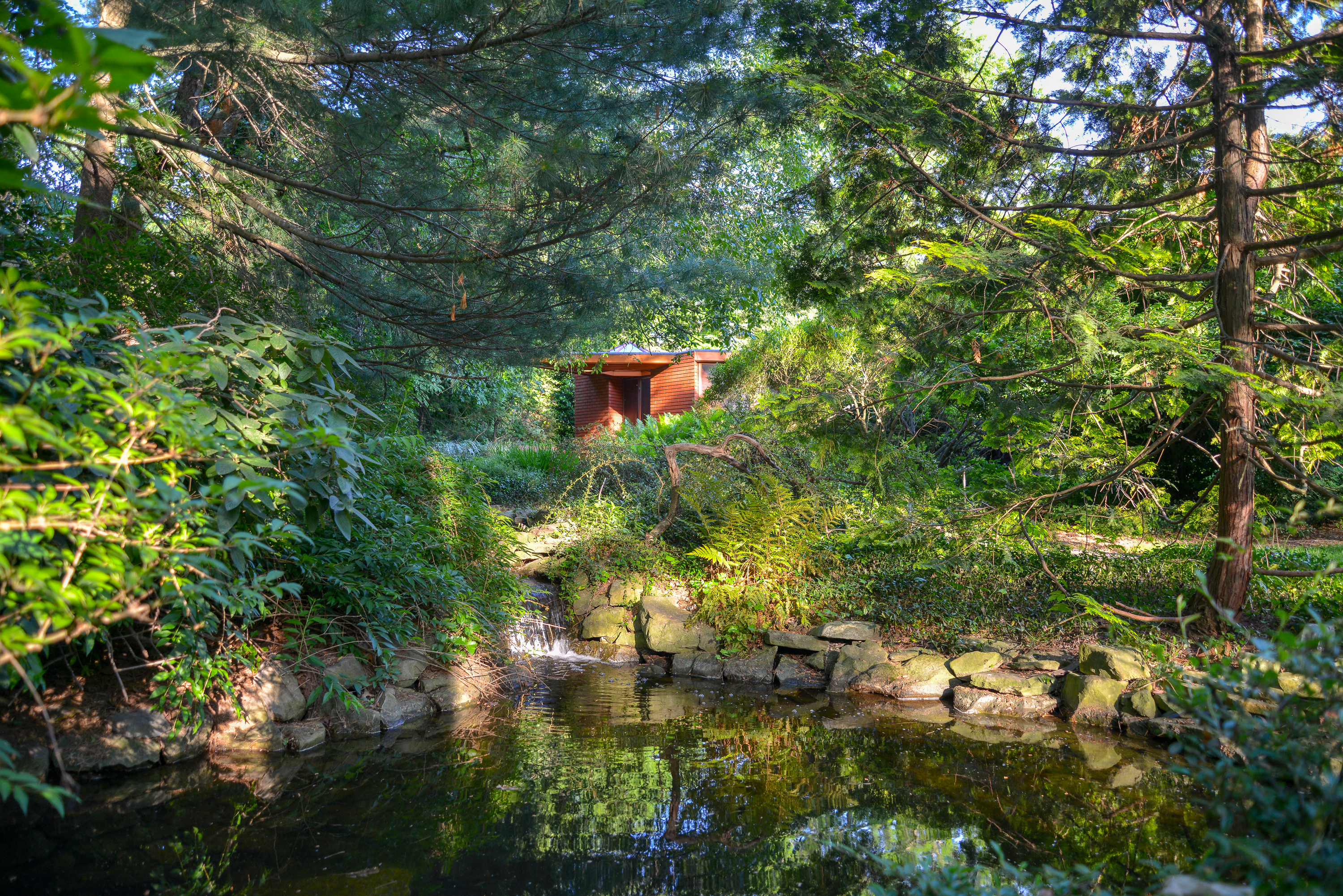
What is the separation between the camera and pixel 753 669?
24.8ft

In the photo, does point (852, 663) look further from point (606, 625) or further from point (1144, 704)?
point (606, 625)

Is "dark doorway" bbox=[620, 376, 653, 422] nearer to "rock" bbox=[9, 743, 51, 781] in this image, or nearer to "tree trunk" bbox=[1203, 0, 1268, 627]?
"tree trunk" bbox=[1203, 0, 1268, 627]

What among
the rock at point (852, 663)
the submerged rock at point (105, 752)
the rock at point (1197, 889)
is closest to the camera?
the rock at point (1197, 889)

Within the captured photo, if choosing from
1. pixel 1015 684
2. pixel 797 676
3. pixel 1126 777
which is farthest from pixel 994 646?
pixel 1126 777

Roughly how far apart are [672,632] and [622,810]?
361cm

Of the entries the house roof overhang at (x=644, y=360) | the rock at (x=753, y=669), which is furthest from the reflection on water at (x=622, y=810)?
the house roof overhang at (x=644, y=360)

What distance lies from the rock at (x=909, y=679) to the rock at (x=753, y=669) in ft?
2.64

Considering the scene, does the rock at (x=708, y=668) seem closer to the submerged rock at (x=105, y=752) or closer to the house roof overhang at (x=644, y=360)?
the submerged rock at (x=105, y=752)

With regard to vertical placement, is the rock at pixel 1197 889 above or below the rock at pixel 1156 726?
above

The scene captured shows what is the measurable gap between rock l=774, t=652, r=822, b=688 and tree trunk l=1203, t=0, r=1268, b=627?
3289 millimetres

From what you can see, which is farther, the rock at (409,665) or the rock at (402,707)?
the rock at (409,665)

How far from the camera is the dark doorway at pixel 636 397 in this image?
23250 mm

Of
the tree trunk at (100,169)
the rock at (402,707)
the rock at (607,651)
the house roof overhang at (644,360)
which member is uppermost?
the tree trunk at (100,169)

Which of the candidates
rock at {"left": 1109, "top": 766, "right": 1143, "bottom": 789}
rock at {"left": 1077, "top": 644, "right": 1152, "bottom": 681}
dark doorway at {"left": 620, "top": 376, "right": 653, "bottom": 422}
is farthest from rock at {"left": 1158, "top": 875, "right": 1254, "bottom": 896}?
dark doorway at {"left": 620, "top": 376, "right": 653, "bottom": 422}
